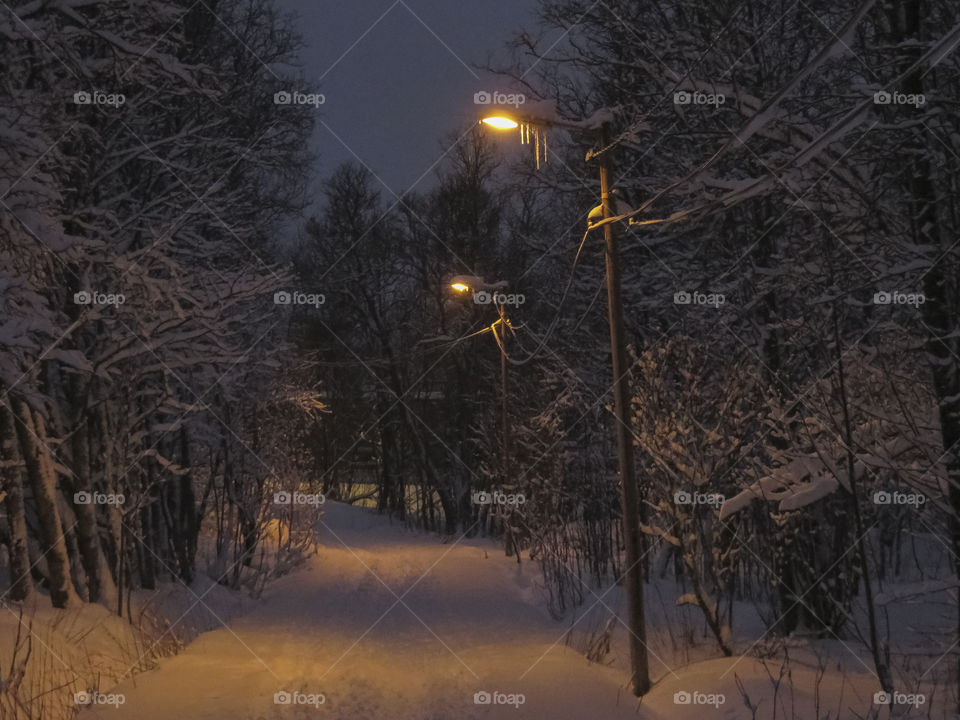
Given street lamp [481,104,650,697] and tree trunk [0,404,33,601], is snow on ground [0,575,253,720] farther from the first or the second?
street lamp [481,104,650,697]

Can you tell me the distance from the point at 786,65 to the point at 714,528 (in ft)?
21.8

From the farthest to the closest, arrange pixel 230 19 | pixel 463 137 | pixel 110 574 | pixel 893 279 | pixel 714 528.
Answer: pixel 463 137, pixel 230 19, pixel 110 574, pixel 714 528, pixel 893 279

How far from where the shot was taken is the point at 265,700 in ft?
28.0

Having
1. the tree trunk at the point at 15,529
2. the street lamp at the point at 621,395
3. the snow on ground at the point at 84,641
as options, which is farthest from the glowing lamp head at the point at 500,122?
the tree trunk at the point at 15,529

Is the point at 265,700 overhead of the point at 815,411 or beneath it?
beneath

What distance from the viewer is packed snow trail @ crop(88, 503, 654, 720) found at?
833cm

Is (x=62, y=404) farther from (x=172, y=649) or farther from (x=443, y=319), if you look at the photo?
(x=443, y=319)

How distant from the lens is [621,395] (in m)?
9.33

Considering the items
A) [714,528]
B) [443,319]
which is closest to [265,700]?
[714,528]

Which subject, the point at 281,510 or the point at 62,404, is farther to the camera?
the point at 281,510

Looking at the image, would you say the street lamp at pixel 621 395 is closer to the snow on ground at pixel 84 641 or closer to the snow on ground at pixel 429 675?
the snow on ground at pixel 429 675

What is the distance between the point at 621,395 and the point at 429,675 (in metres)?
4.01

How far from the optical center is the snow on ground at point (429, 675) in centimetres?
782

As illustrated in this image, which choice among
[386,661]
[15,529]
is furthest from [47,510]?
[386,661]
